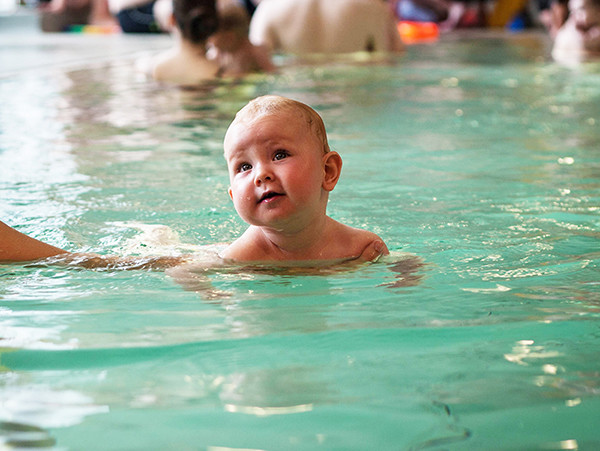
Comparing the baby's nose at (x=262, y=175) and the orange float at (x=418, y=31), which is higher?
the baby's nose at (x=262, y=175)

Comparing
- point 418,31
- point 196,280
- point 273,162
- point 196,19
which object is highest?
point 196,19

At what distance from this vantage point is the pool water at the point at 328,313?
4.80 feet

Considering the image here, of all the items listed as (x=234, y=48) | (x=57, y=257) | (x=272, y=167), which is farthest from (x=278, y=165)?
(x=234, y=48)

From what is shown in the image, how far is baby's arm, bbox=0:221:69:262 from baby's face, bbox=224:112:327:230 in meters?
0.69

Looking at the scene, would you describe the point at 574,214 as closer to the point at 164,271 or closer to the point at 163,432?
the point at 164,271

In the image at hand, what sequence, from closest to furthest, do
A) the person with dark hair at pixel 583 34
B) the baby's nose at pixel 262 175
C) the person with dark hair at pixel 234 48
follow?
the baby's nose at pixel 262 175, the person with dark hair at pixel 234 48, the person with dark hair at pixel 583 34

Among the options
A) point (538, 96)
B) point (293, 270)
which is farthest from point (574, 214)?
point (538, 96)

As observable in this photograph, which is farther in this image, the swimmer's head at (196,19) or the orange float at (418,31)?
the orange float at (418,31)

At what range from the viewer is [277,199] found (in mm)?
2299

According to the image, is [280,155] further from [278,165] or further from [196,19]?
[196,19]

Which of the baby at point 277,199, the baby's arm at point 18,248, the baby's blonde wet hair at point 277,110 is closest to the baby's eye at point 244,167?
the baby at point 277,199

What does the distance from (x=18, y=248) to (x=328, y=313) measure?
1076 millimetres

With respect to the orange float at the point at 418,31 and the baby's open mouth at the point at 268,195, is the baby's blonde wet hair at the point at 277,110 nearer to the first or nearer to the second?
the baby's open mouth at the point at 268,195

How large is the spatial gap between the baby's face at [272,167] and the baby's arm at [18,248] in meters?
0.69
